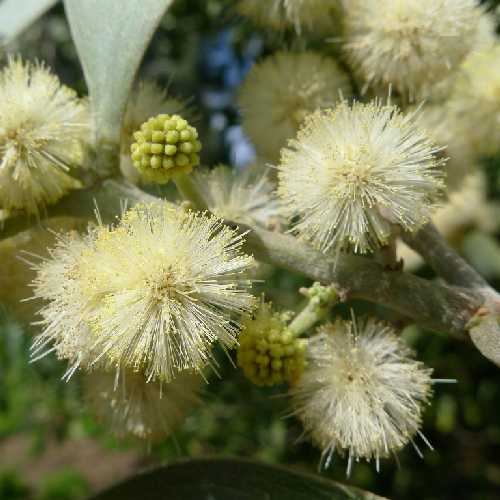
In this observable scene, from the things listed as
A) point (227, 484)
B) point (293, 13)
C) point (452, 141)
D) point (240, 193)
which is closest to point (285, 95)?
point (293, 13)

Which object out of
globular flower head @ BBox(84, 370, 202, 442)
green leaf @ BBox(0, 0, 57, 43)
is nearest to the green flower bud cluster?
globular flower head @ BBox(84, 370, 202, 442)

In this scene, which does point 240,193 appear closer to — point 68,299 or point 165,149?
point 165,149

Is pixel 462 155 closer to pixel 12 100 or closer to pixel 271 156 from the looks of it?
pixel 271 156

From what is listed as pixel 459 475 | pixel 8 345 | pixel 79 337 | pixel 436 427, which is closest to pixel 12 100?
pixel 79 337

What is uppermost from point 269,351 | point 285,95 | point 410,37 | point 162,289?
point 410,37

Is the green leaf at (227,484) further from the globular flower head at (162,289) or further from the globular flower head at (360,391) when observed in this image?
the globular flower head at (162,289)

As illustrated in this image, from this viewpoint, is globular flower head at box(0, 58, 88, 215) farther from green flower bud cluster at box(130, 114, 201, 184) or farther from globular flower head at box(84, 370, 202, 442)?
globular flower head at box(84, 370, 202, 442)

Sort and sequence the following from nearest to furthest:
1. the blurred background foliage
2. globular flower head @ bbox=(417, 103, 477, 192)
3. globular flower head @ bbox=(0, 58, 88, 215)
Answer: globular flower head @ bbox=(0, 58, 88, 215)
globular flower head @ bbox=(417, 103, 477, 192)
the blurred background foliage
